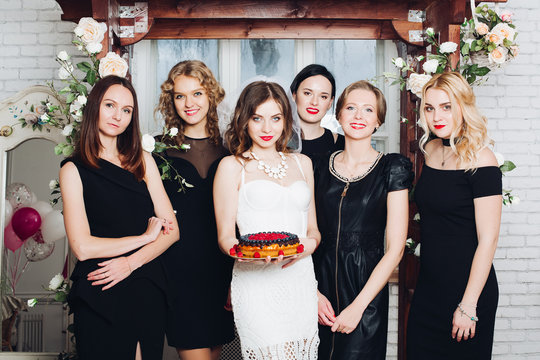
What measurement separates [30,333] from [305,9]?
298cm

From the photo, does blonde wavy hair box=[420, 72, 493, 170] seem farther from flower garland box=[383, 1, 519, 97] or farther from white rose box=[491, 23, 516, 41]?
white rose box=[491, 23, 516, 41]

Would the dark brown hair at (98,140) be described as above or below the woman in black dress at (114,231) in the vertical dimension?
above

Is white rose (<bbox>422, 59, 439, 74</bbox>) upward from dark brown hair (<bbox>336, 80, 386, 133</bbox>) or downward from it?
upward

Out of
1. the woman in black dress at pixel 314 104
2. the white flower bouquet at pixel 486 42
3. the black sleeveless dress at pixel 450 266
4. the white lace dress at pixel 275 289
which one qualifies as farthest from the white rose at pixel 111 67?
the white flower bouquet at pixel 486 42

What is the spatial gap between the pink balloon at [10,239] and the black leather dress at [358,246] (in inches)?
90.3

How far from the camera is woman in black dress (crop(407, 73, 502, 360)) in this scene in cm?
220

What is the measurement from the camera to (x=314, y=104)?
3.04 meters

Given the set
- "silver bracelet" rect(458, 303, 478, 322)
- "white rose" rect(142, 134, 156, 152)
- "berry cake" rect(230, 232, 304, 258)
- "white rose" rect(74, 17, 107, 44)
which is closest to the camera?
"berry cake" rect(230, 232, 304, 258)

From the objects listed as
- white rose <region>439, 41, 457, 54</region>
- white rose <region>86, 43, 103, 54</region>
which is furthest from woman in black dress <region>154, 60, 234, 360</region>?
white rose <region>439, 41, 457, 54</region>

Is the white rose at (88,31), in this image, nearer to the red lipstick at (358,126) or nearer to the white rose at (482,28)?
the red lipstick at (358,126)

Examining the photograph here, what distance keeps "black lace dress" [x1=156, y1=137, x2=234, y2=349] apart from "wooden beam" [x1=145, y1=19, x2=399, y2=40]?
1311 mm

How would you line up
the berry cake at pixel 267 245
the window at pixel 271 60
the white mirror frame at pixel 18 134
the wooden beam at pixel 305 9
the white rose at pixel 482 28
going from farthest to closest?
the window at pixel 271 60
the white mirror frame at pixel 18 134
the wooden beam at pixel 305 9
the white rose at pixel 482 28
the berry cake at pixel 267 245

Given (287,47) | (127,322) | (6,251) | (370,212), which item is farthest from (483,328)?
(6,251)

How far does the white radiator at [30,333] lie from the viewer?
342cm
